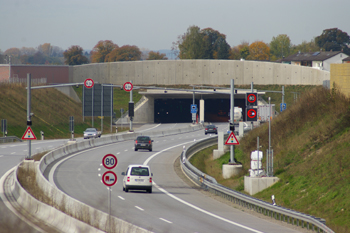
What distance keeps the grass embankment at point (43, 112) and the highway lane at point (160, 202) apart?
33684mm

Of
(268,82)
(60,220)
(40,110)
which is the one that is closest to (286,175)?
(60,220)

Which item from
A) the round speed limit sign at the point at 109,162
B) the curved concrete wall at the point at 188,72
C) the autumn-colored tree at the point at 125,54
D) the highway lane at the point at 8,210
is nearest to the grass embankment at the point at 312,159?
the round speed limit sign at the point at 109,162

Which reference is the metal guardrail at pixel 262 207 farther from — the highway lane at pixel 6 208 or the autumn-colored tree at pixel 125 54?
the autumn-colored tree at pixel 125 54

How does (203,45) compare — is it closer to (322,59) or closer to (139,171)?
(322,59)

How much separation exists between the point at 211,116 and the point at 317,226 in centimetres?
10854

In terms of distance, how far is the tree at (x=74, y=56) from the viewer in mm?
178750

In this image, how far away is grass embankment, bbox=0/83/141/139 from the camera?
7206 cm

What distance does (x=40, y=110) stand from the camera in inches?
3268

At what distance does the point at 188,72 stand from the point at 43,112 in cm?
4412

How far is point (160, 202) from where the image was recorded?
24.0 m

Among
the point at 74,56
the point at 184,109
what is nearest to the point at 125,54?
the point at 74,56

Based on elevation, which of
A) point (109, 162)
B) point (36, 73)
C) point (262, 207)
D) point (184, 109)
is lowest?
point (262, 207)

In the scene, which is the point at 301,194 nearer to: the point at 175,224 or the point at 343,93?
the point at 175,224

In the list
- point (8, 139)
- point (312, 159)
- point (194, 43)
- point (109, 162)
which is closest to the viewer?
point (109, 162)
